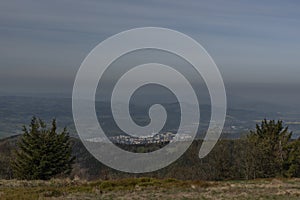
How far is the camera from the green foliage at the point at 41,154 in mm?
43656

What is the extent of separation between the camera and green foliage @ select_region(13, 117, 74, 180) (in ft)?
143

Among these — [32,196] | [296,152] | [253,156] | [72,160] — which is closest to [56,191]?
[32,196]

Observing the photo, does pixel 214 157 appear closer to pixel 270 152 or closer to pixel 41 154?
pixel 270 152

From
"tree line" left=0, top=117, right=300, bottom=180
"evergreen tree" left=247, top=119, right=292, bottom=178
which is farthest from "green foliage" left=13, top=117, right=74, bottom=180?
"evergreen tree" left=247, top=119, right=292, bottom=178

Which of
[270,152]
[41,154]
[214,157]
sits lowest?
[214,157]

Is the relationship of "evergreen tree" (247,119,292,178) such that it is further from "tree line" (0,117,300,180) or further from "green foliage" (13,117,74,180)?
"green foliage" (13,117,74,180)

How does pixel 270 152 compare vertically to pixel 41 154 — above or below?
below

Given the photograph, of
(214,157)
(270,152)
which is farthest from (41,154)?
(270,152)

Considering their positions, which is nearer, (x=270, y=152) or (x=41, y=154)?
(x=41, y=154)

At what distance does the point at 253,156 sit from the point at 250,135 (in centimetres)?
581

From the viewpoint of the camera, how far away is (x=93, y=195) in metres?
20.5

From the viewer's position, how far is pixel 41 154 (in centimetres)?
4462

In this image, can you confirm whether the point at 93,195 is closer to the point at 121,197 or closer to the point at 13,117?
the point at 121,197

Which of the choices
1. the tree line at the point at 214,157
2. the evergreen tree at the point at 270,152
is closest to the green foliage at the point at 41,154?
the tree line at the point at 214,157
